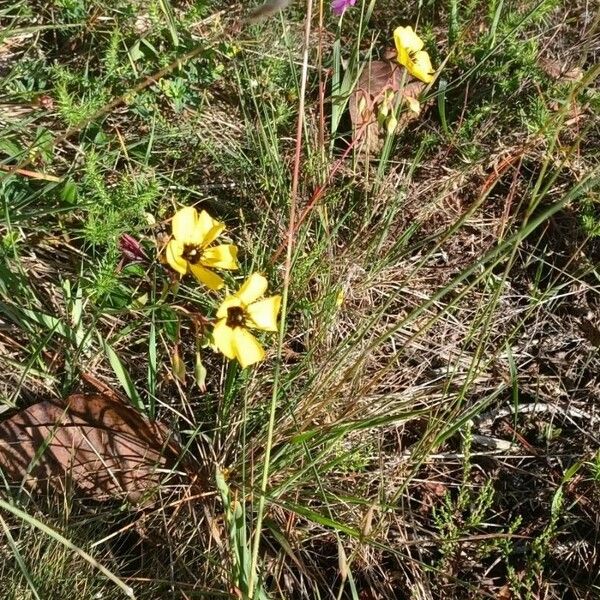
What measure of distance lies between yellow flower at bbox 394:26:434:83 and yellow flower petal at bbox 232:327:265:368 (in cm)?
80

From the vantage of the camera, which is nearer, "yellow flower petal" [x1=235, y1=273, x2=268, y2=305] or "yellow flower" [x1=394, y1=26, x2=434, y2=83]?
"yellow flower petal" [x1=235, y1=273, x2=268, y2=305]

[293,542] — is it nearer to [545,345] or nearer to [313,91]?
[545,345]

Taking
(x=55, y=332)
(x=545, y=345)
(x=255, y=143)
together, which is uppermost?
(x=255, y=143)

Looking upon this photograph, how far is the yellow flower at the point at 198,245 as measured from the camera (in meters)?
1.52

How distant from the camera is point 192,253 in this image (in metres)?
1.56

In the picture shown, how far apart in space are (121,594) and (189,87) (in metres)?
1.27

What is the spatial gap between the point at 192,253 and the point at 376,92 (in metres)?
0.80

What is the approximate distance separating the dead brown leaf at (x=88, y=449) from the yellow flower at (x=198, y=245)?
376mm

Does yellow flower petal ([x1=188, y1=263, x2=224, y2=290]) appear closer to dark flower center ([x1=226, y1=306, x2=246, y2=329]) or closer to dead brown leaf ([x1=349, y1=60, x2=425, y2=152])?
dark flower center ([x1=226, y1=306, x2=246, y2=329])

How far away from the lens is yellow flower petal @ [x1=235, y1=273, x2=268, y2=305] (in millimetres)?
1501

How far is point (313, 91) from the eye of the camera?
6.79 feet

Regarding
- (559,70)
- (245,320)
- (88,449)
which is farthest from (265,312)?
(559,70)

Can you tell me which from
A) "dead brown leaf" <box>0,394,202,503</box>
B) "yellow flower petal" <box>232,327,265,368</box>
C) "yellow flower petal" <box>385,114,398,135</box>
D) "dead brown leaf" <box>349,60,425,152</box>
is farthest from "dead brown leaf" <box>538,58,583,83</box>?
"dead brown leaf" <box>0,394,202,503</box>

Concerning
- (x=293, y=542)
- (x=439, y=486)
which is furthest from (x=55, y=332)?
(x=439, y=486)
